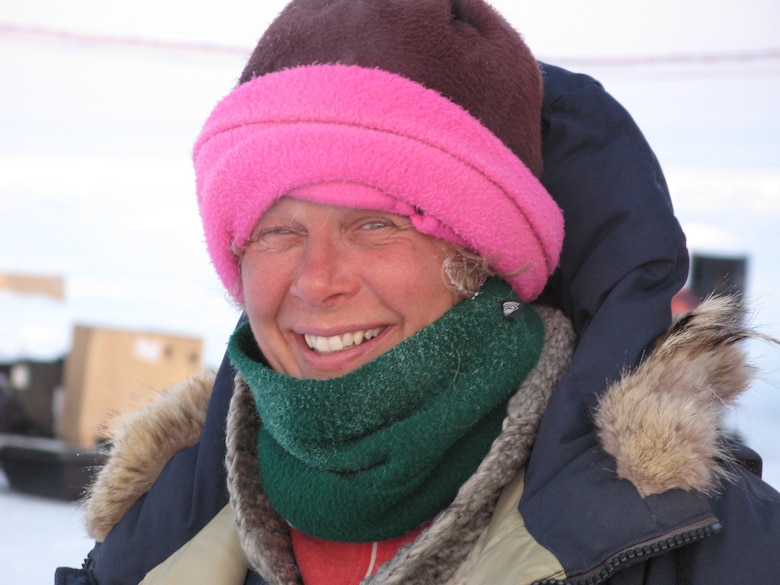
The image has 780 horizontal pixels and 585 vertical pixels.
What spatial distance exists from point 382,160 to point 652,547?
56 centimetres

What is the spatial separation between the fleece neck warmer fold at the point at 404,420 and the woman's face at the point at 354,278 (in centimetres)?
4

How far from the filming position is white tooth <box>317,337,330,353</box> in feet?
4.03

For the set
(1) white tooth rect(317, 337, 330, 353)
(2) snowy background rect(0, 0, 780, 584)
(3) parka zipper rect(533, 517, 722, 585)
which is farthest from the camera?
(2) snowy background rect(0, 0, 780, 584)

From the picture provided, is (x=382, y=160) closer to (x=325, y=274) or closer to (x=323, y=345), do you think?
(x=325, y=274)

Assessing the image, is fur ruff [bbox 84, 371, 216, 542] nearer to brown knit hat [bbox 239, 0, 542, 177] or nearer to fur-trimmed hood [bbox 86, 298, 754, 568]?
brown knit hat [bbox 239, 0, 542, 177]

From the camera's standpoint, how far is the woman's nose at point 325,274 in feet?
3.88

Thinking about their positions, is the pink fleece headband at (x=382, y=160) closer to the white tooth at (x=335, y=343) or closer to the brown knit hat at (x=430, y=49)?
the brown knit hat at (x=430, y=49)

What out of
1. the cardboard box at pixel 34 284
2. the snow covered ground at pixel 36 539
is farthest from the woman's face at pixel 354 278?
the cardboard box at pixel 34 284

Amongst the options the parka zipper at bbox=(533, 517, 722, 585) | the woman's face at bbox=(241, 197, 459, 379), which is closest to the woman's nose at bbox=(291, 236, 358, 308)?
the woman's face at bbox=(241, 197, 459, 379)

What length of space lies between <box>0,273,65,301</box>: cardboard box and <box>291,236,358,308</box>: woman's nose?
5325mm

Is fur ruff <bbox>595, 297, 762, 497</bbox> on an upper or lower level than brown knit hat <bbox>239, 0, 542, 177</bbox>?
lower

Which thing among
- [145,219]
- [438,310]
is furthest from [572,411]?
[145,219]

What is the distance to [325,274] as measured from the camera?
3.89ft

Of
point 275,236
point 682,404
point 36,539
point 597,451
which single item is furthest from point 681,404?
point 36,539
